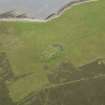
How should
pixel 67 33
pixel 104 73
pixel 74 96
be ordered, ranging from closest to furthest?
1. pixel 74 96
2. pixel 104 73
3. pixel 67 33

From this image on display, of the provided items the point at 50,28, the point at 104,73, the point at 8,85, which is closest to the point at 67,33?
the point at 50,28

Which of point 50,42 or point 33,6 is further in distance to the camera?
point 33,6

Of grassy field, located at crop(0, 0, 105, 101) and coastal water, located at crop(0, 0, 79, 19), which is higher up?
coastal water, located at crop(0, 0, 79, 19)

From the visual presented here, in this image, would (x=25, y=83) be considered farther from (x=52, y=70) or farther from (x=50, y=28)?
(x=50, y=28)

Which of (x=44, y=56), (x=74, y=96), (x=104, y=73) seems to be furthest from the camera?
(x=44, y=56)

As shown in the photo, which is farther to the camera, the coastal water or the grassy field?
the coastal water

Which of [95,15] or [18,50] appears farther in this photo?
[95,15]
